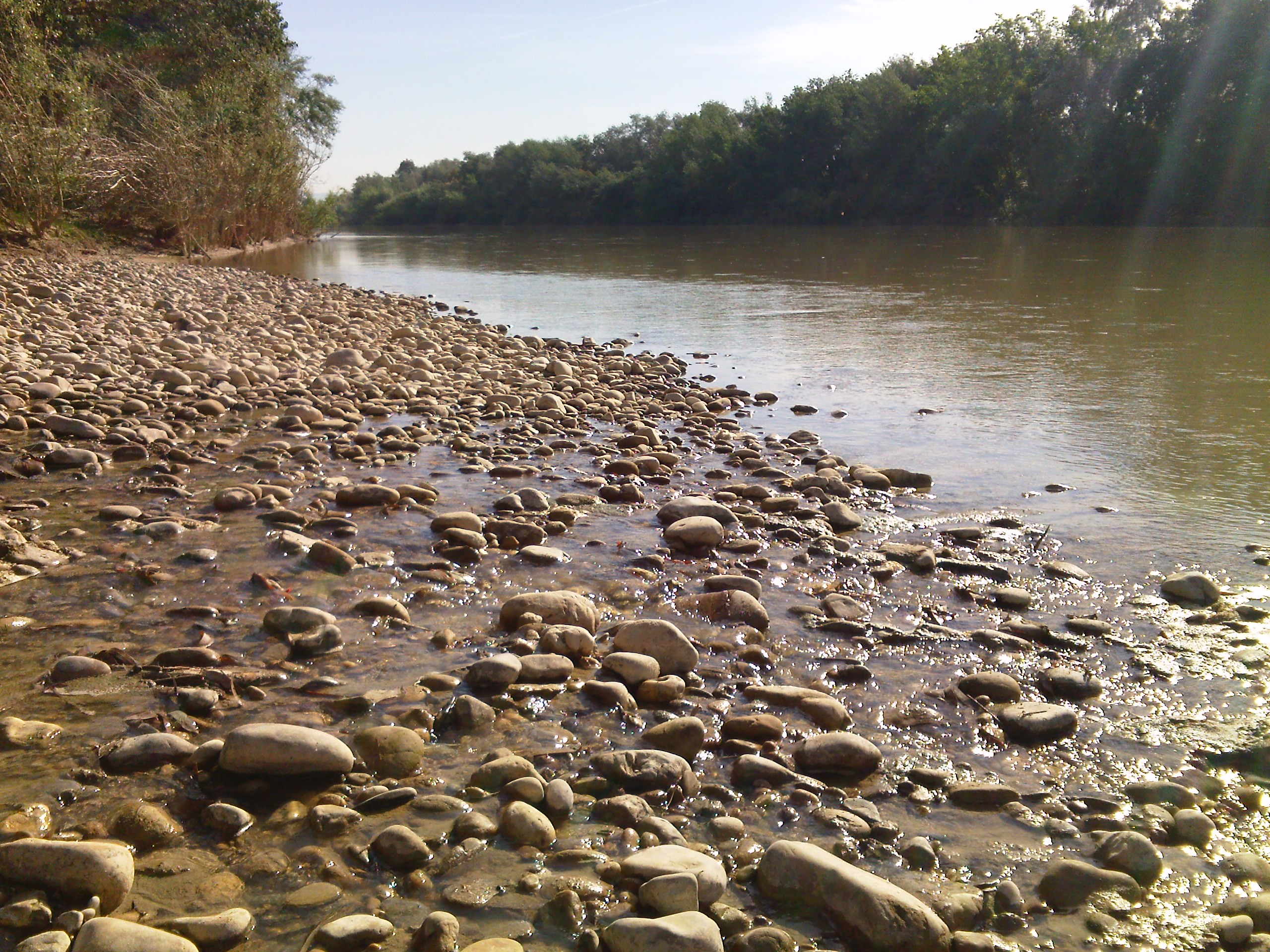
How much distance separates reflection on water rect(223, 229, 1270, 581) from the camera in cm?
560

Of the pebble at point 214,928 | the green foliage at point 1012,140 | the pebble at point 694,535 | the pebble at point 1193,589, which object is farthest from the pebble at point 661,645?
the green foliage at point 1012,140

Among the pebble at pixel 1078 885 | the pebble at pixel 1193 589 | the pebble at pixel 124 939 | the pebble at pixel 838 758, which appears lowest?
the pebble at pixel 1078 885

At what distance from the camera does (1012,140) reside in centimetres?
4662

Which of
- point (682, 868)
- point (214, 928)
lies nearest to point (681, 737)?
point (682, 868)

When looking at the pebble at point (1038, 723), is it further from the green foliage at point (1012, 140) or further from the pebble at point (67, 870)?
the green foliage at point (1012, 140)

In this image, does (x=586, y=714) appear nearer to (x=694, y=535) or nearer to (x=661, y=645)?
(x=661, y=645)

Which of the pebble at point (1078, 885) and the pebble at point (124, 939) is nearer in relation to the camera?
the pebble at point (124, 939)

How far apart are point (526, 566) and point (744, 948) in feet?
7.79

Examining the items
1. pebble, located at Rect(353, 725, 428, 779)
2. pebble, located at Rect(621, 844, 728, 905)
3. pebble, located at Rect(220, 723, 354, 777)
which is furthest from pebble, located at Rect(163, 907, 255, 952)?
pebble, located at Rect(621, 844, 728, 905)

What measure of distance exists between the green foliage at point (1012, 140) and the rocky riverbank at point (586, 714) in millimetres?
41613

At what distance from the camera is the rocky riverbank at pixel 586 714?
2.01 meters

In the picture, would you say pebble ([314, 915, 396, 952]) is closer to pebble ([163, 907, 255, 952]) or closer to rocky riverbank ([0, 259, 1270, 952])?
rocky riverbank ([0, 259, 1270, 952])

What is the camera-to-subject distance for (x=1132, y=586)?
4.12m

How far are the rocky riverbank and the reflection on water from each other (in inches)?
32.4
